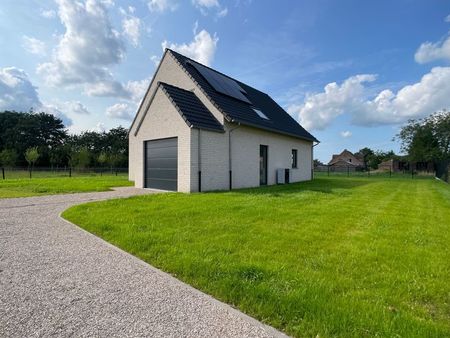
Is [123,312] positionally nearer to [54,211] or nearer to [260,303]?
[260,303]

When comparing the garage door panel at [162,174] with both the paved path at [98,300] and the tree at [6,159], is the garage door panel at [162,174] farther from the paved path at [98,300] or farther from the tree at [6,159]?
the tree at [6,159]

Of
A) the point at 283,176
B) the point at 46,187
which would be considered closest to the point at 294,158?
the point at 283,176

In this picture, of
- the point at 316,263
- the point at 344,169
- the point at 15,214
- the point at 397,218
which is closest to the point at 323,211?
the point at 397,218

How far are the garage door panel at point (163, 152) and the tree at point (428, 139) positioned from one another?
4098cm

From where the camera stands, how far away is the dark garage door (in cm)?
1191

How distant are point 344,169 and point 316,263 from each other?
181 feet

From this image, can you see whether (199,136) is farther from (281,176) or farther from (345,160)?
(345,160)

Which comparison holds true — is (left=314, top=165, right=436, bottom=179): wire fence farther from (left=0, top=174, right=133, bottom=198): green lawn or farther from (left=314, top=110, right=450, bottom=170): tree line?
(left=0, top=174, right=133, bottom=198): green lawn

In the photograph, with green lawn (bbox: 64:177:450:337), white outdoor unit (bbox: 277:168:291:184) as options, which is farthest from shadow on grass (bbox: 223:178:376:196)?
green lawn (bbox: 64:177:450:337)

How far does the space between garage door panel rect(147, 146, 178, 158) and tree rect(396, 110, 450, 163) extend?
41.0 metres

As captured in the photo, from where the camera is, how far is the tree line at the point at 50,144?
42625mm

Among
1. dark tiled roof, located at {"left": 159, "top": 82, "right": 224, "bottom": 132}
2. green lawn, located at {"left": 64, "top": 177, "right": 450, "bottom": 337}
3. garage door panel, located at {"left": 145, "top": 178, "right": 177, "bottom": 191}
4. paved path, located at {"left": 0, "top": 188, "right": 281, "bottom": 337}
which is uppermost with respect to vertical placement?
dark tiled roof, located at {"left": 159, "top": 82, "right": 224, "bottom": 132}

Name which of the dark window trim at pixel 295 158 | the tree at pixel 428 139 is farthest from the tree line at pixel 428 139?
the dark window trim at pixel 295 158

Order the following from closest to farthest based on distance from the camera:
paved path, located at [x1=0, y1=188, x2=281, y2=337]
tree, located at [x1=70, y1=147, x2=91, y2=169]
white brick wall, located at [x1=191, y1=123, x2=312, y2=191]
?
paved path, located at [x1=0, y1=188, x2=281, y2=337], white brick wall, located at [x1=191, y1=123, x2=312, y2=191], tree, located at [x1=70, y1=147, x2=91, y2=169]
